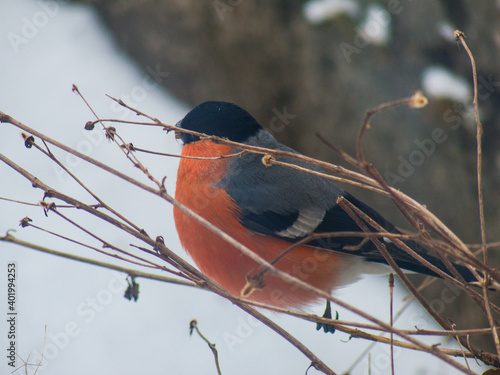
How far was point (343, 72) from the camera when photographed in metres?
3.22

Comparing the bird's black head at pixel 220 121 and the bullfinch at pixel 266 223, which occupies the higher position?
the bird's black head at pixel 220 121

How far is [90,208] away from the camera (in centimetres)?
108

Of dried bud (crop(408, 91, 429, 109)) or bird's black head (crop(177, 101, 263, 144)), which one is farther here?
bird's black head (crop(177, 101, 263, 144))

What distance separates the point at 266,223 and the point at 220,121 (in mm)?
473

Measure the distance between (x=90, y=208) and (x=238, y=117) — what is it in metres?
1.16

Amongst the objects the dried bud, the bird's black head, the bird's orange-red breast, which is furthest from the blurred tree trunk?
the dried bud

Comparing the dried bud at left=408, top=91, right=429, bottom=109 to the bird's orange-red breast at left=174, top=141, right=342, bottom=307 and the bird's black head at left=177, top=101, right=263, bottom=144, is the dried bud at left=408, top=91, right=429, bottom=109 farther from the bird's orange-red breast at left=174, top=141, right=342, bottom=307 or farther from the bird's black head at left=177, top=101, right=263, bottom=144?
the bird's black head at left=177, top=101, right=263, bottom=144

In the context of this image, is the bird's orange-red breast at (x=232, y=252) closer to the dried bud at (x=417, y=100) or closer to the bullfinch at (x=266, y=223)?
the bullfinch at (x=266, y=223)

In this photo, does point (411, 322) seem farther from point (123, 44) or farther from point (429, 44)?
point (123, 44)

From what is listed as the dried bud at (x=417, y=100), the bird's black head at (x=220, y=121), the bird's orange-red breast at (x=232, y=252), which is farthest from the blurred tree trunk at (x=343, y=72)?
the dried bud at (x=417, y=100)

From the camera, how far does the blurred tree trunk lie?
3029mm

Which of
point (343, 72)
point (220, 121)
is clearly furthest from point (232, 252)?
point (343, 72)

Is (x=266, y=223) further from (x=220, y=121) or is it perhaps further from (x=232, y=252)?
(x=220, y=121)

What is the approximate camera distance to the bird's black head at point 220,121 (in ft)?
6.84
